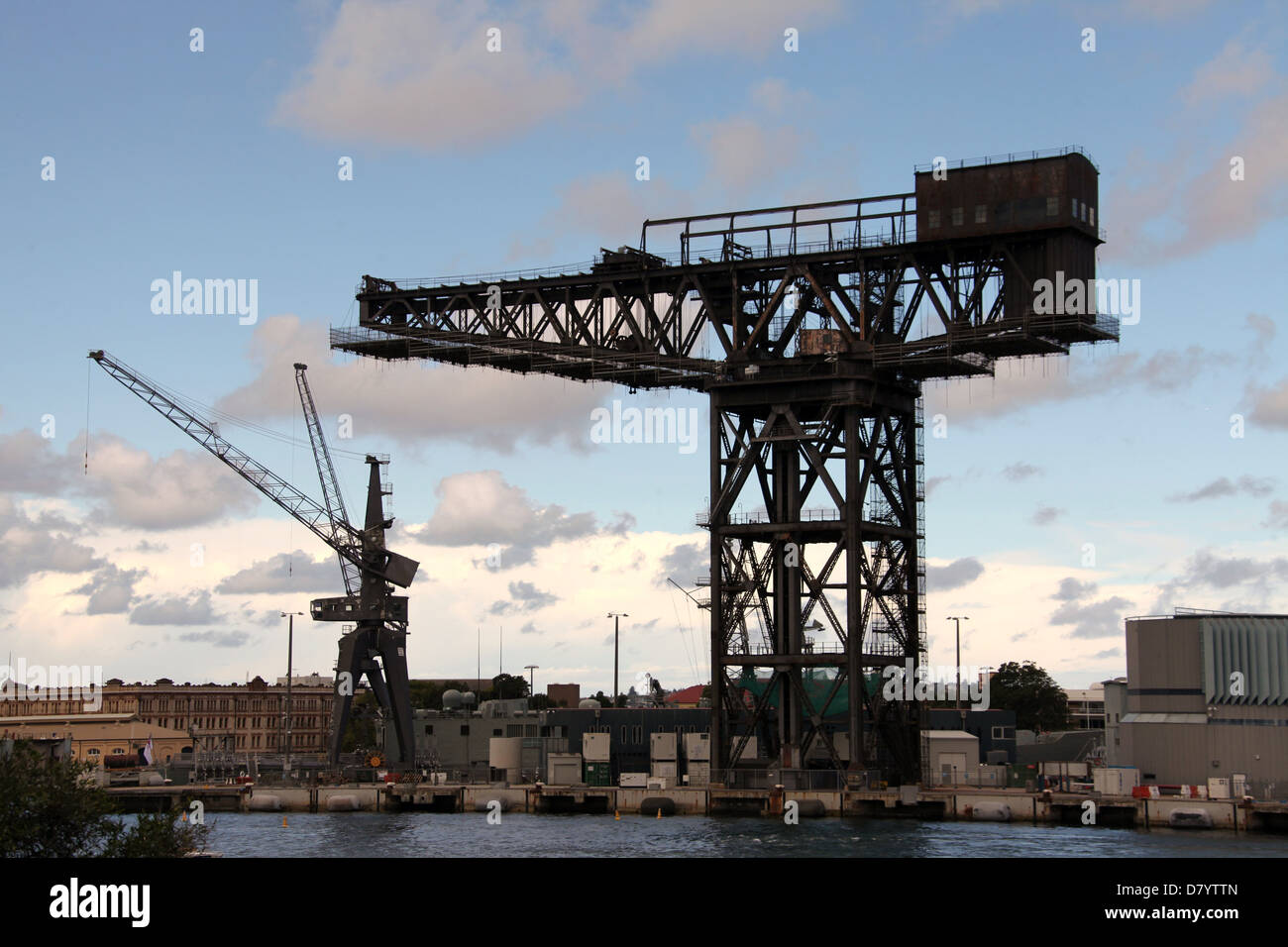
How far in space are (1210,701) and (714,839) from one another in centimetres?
3008

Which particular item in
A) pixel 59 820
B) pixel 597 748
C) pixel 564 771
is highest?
pixel 59 820

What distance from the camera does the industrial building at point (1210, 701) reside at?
88875 mm

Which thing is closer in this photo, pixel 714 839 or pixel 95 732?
pixel 714 839

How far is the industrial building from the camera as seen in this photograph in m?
88.9

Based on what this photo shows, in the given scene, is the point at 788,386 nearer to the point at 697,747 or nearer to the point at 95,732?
the point at 697,747

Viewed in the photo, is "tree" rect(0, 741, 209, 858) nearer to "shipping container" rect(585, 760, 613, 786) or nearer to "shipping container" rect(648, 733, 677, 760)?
"shipping container" rect(585, 760, 613, 786)

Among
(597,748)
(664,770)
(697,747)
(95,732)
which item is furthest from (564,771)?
(95,732)

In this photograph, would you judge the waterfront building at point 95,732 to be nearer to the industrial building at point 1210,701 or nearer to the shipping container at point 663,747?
the shipping container at point 663,747

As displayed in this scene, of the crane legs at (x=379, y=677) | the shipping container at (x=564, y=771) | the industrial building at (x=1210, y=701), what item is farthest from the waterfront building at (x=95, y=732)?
the industrial building at (x=1210, y=701)

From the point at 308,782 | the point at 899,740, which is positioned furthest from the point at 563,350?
the point at 308,782

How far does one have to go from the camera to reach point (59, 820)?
4312 centimetres

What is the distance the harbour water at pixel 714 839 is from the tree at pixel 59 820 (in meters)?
30.1
